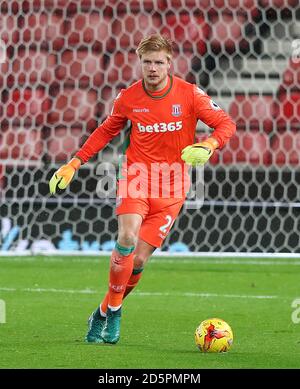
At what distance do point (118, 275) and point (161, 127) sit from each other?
91cm

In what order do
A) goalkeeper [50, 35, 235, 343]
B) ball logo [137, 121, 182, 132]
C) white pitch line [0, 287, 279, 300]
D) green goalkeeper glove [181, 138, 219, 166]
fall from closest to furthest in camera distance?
green goalkeeper glove [181, 138, 219, 166] → goalkeeper [50, 35, 235, 343] → ball logo [137, 121, 182, 132] → white pitch line [0, 287, 279, 300]

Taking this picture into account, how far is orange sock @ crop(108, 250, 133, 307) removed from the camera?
648 centimetres

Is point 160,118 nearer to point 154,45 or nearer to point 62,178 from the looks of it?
point 154,45

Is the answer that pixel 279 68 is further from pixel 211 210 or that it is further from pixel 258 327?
pixel 258 327

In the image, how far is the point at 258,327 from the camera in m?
7.18

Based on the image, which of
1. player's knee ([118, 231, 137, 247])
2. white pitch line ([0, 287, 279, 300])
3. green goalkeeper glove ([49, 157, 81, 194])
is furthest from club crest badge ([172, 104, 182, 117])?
white pitch line ([0, 287, 279, 300])

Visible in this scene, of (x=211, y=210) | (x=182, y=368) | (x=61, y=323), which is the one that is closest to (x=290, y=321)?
(x=61, y=323)

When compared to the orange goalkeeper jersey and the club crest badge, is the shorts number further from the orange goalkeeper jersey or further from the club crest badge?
the club crest badge

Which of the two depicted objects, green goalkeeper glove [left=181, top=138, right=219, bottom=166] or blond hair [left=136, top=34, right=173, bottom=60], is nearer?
green goalkeeper glove [left=181, top=138, right=219, bottom=166]

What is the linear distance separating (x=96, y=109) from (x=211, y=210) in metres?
1.79

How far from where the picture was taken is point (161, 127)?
22.2ft

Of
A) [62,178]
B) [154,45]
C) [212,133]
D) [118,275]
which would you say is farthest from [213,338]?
[154,45]
